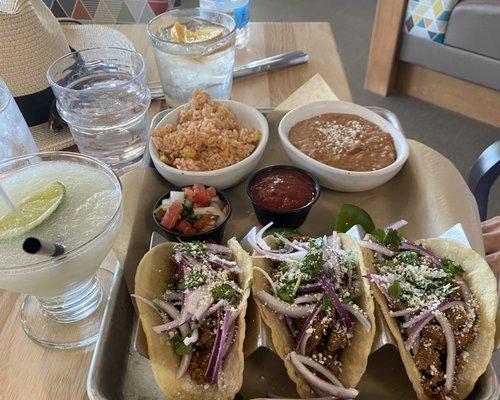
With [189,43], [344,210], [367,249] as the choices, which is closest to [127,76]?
[189,43]

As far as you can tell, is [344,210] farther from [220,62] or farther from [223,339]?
[220,62]

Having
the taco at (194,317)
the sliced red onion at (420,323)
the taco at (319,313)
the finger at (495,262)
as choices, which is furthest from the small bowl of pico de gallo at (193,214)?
the finger at (495,262)

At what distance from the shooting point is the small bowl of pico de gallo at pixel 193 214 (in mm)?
1596

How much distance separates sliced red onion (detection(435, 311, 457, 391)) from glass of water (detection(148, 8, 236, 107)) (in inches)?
53.7

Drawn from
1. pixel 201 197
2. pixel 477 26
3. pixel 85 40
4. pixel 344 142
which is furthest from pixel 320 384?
pixel 477 26

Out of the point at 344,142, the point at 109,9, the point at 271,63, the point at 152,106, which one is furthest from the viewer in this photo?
the point at 109,9

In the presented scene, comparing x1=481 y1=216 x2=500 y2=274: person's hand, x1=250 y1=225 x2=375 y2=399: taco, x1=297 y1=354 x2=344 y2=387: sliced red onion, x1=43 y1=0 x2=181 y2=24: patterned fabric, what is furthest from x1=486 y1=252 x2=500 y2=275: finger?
x1=43 y1=0 x2=181 y2=24: patterned fabric

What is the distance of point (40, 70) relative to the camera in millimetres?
1830

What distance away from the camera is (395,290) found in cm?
134

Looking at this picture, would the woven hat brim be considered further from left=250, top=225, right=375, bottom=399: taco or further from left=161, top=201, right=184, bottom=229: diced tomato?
left=250, top=225, right=375, bottom=399: taco

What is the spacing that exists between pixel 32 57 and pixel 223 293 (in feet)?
3.94

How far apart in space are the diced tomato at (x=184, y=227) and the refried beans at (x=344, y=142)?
60 centimetres

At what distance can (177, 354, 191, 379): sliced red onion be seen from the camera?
1222 mm

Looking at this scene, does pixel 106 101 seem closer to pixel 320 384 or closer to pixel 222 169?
pixel 222 169
